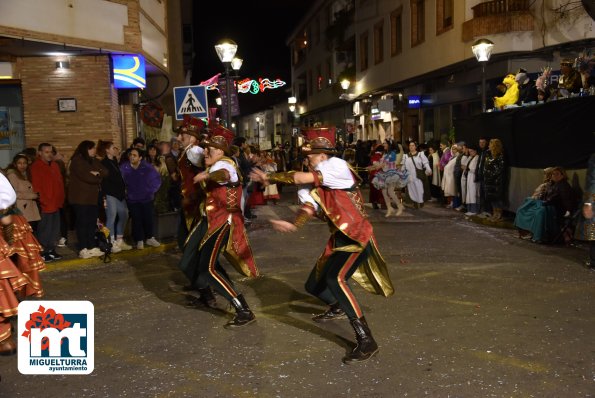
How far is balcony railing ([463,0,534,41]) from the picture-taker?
62.8 ft

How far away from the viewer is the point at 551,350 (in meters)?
5.41

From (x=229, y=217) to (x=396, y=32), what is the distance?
23.7m

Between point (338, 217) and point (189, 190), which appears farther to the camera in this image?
point (189, 190)

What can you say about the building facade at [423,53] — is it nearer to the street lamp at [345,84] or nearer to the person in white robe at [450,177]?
the street lamp at [345,84]

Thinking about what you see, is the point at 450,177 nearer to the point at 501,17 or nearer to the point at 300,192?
the point at 501,17

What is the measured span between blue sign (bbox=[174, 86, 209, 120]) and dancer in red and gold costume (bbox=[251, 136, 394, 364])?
27.4 feet

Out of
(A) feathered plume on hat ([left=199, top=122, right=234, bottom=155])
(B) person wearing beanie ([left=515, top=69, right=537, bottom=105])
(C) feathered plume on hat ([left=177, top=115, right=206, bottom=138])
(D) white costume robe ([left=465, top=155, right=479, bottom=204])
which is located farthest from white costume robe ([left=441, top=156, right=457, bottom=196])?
(A) feathered plume on hat ([left=199, top=122, right=234, bottom=155])

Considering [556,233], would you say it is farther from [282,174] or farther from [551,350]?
[282,174]

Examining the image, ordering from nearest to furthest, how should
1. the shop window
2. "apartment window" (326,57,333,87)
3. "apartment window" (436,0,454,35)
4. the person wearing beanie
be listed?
1. the shop window
2. the person wearing beanie
3. "apartment window" (436,0,454,35)
4. "apartment window" (326,57,333,87)

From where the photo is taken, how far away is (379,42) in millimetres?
31016

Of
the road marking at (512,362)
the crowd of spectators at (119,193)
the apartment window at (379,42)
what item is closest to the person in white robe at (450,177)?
the crowd of spectators at (119,193)

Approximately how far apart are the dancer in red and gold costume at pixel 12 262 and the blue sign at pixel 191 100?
752cm

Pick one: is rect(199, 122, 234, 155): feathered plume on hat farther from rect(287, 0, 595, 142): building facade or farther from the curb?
the curb

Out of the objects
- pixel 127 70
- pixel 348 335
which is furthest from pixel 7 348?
pixel 127 70
